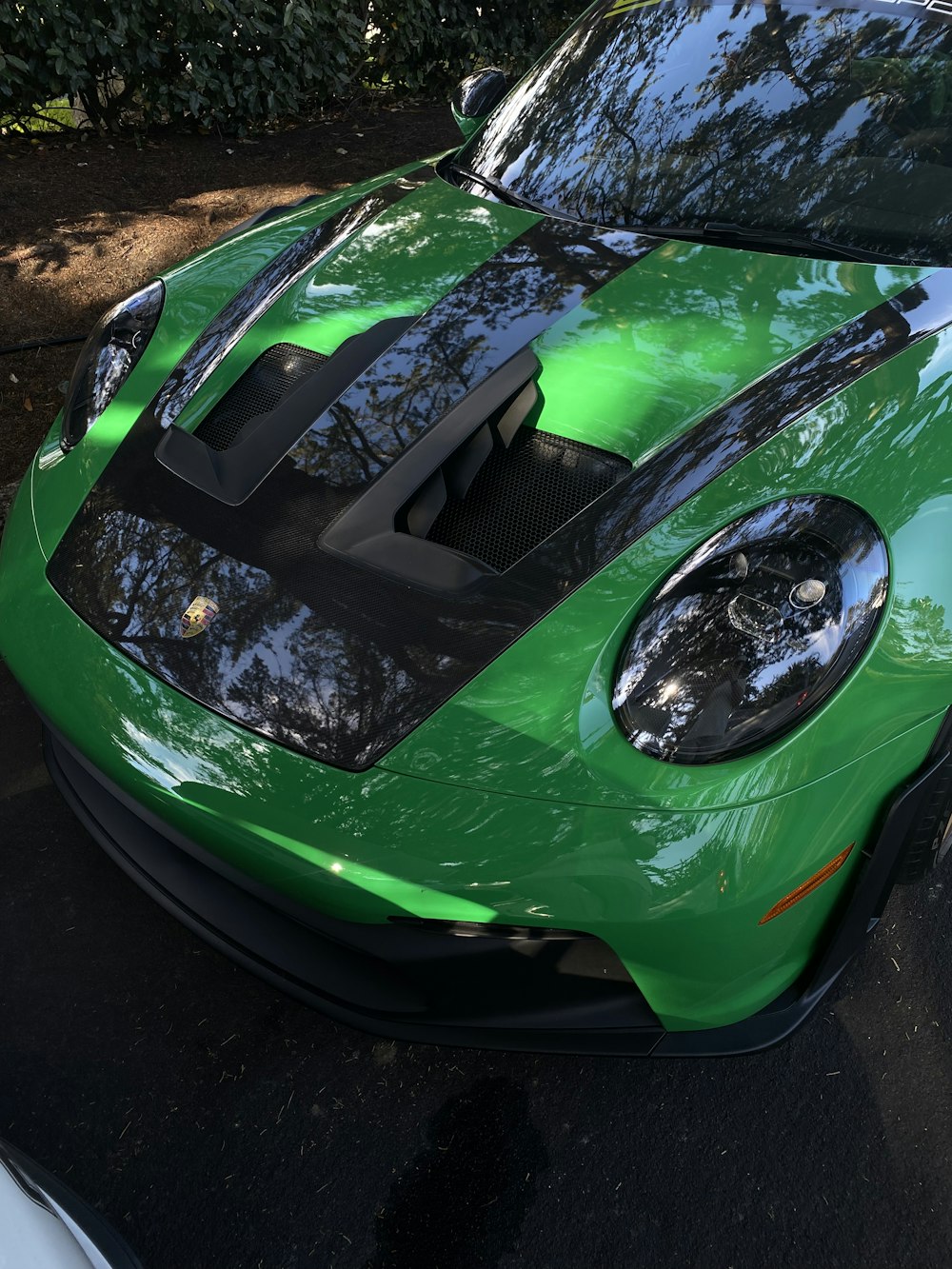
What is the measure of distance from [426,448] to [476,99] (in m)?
1.75

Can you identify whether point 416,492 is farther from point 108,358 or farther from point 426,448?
point 108,358

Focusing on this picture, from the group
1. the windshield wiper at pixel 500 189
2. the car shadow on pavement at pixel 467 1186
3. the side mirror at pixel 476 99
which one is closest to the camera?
the car shadow on pavement at pixel 467 1186

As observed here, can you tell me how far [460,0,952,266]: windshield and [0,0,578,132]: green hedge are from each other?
320 centimetres

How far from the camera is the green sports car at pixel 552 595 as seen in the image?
1.51m

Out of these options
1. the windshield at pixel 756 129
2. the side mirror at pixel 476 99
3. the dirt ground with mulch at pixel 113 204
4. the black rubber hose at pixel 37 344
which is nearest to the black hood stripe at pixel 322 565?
the windshield at pixel 756 129

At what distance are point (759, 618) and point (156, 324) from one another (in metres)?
1.56

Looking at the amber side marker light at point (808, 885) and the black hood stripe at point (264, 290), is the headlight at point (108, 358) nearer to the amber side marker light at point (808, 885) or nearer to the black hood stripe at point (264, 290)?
the black hood stripe at point (264, 290)

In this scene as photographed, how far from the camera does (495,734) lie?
1557 millimetres

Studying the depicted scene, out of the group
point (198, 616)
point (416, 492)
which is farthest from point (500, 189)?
point (198, 616)

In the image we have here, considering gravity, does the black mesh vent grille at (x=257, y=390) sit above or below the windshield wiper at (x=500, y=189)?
below

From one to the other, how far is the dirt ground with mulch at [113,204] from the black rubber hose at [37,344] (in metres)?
0.03

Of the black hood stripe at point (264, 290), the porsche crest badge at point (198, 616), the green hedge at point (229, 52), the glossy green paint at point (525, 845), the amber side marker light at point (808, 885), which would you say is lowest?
the amber side marker light at point (808, 885)

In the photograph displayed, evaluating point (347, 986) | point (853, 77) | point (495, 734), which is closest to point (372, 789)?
point (495, 734)

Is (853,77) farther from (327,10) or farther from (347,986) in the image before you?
(327,10)
